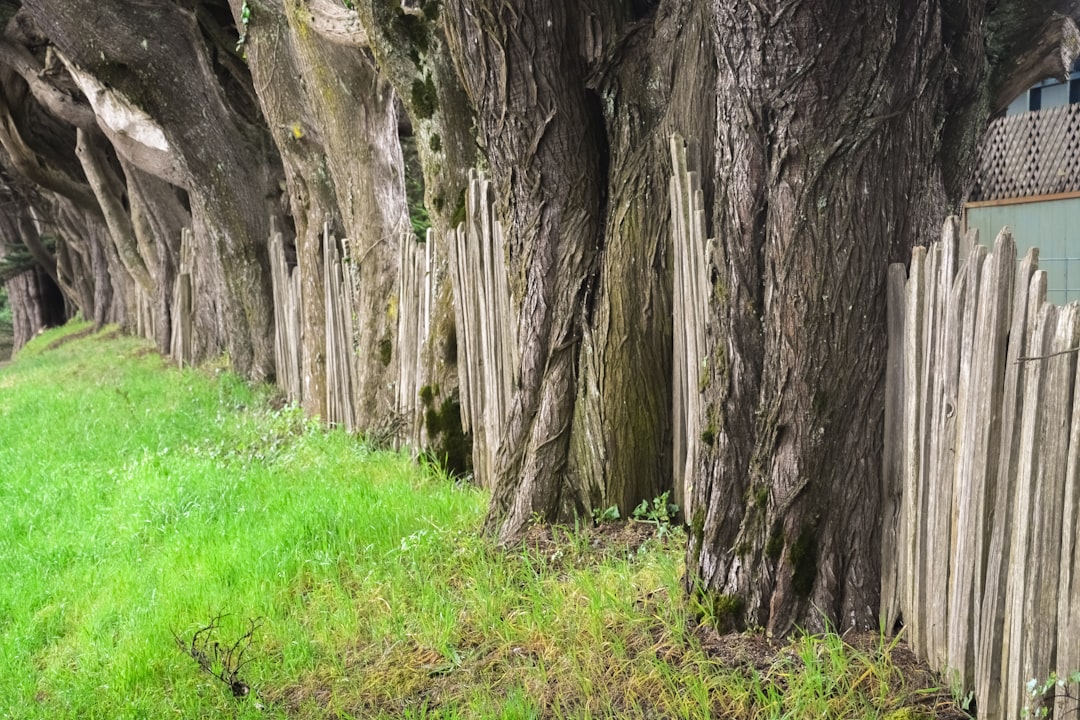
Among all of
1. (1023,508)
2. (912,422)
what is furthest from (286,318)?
(1023,508)

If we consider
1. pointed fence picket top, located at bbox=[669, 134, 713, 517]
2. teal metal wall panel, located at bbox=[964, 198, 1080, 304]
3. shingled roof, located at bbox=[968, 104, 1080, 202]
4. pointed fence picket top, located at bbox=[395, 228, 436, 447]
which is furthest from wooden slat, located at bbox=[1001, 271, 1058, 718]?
shingled roof, located at bbox=[968, 104, 1080, 202]

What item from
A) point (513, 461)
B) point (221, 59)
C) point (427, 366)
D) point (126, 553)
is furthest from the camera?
point (221, 59)

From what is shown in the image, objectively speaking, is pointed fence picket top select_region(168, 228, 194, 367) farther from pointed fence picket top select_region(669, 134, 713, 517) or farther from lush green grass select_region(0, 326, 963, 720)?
pointed fence picket top select_region(669, 134, 713, 517)

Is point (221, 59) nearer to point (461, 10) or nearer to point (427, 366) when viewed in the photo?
point (427, 366)

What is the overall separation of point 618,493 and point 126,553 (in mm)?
2893

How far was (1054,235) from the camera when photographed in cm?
834

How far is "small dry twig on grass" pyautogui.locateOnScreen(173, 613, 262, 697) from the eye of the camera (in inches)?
143

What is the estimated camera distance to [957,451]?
283 cm

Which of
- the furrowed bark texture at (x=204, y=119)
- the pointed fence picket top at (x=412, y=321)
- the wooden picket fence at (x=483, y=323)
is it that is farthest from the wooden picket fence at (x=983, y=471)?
the furrowed bark texture at (x=204, y=119)

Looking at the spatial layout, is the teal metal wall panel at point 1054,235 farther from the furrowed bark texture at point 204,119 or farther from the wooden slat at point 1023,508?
the furrowed bark texture at point 204,119

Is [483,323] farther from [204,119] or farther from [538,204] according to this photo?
[204,119]

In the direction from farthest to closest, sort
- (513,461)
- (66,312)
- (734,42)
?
1. (66,312)
2. (513,461)
3. (734,42)

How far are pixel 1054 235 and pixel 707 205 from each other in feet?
19.5

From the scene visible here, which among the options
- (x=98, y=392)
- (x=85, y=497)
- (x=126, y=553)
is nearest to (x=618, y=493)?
(x=126, y=553)
